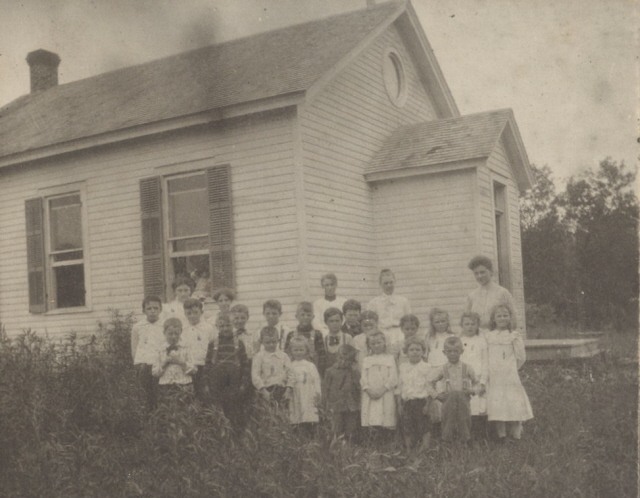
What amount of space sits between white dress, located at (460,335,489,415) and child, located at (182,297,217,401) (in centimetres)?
231

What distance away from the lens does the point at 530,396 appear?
767cm

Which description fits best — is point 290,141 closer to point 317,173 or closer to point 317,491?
point 317,173

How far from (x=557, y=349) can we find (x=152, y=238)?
6.19 m

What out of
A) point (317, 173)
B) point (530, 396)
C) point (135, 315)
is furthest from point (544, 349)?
point (135, 315)

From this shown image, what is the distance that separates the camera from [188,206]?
10.6m

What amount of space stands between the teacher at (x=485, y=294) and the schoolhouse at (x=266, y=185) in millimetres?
3041

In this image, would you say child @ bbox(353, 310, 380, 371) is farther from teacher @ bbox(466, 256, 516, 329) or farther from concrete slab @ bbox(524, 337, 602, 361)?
concrete slab @ bbox(524, 337, 602, 361)

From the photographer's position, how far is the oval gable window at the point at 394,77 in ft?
40.9

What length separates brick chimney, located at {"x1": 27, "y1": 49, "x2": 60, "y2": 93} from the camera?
17.2 meters

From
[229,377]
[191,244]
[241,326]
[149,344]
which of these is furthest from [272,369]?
[191,244]

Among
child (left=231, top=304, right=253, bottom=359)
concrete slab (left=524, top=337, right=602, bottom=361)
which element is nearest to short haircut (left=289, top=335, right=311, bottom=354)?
child (left=231, top=304, right=253, bottom=359)

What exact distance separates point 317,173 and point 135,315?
3676 millimetres

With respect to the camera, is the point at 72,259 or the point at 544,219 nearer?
the point at 72,259

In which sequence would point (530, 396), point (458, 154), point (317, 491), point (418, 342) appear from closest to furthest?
point (317, 491), point (418, 342), point (530, 396), point (458, 154)
